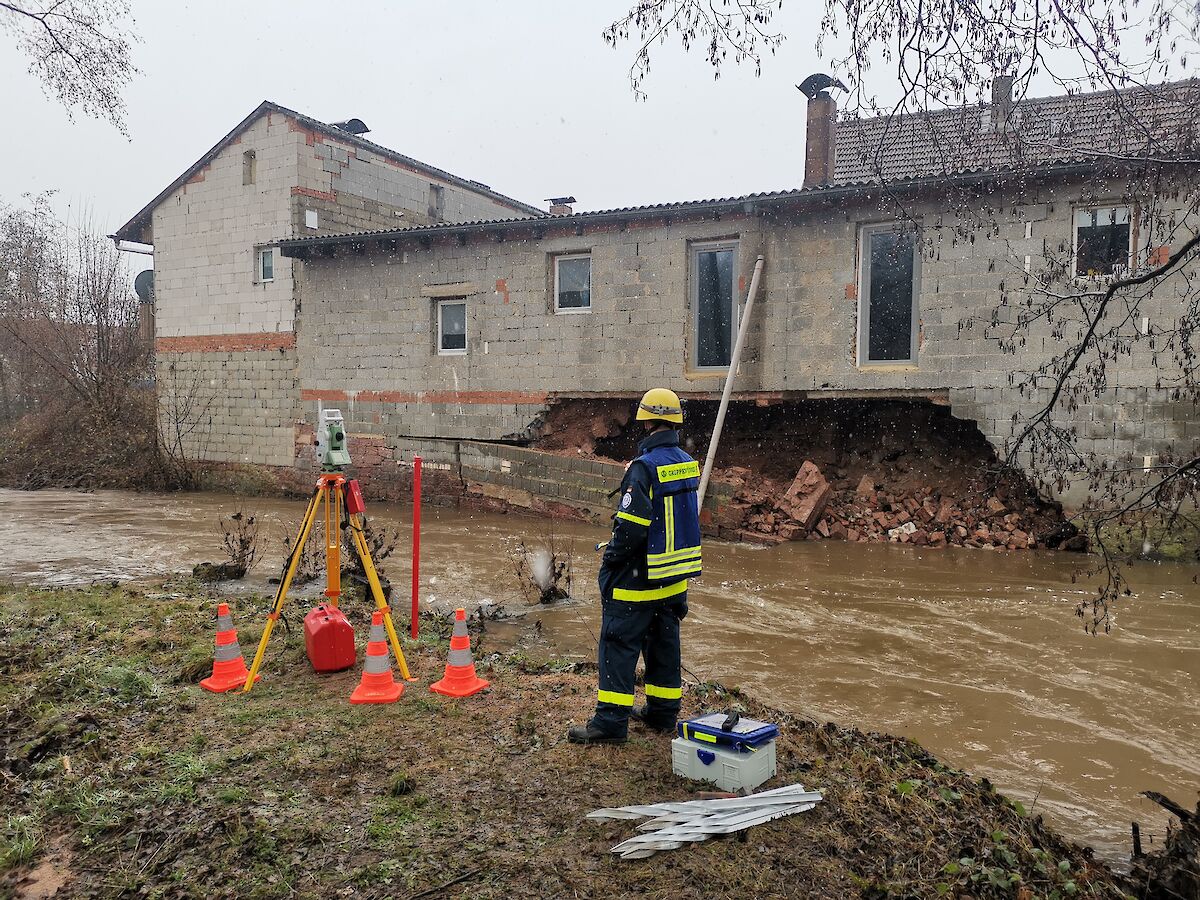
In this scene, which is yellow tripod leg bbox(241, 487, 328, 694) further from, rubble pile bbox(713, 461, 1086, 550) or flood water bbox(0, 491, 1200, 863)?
rubble pile bbox(713, 461, 1086, 550)

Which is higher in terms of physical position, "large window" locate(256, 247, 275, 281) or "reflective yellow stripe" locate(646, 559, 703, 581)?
"large window" locate(256, 247, 275, 281)

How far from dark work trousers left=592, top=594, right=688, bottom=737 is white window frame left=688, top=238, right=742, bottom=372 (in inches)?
362

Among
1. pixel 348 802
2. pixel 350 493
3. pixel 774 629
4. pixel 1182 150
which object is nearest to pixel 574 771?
pixel 348 802

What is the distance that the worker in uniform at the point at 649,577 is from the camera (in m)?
4.00

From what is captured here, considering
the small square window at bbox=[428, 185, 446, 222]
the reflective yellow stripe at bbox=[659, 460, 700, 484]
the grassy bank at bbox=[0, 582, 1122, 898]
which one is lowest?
the grassy bank at bbox=[0, 582, 1122, 898]

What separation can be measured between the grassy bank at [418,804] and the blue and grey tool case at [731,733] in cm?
24

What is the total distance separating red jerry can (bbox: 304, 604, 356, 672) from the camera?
16.6 feet

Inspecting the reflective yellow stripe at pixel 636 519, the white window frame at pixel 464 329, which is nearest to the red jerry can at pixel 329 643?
the reflective yellow stripe at pixel 636 519

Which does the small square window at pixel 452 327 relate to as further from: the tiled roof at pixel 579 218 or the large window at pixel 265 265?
the large window at pixel 265 265

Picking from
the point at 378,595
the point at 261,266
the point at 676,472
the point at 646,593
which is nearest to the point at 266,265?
the point at 261,266

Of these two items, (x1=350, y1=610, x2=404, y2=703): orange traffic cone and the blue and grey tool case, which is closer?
the blue and grey tool case

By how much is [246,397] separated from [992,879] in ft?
57.6

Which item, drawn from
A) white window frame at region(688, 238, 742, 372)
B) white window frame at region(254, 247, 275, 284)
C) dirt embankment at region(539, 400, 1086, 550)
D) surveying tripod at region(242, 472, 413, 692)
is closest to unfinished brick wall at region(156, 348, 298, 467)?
white window frame at region(254, 247, 275, 284)

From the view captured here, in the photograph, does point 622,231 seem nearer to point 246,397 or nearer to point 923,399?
point 923,399
